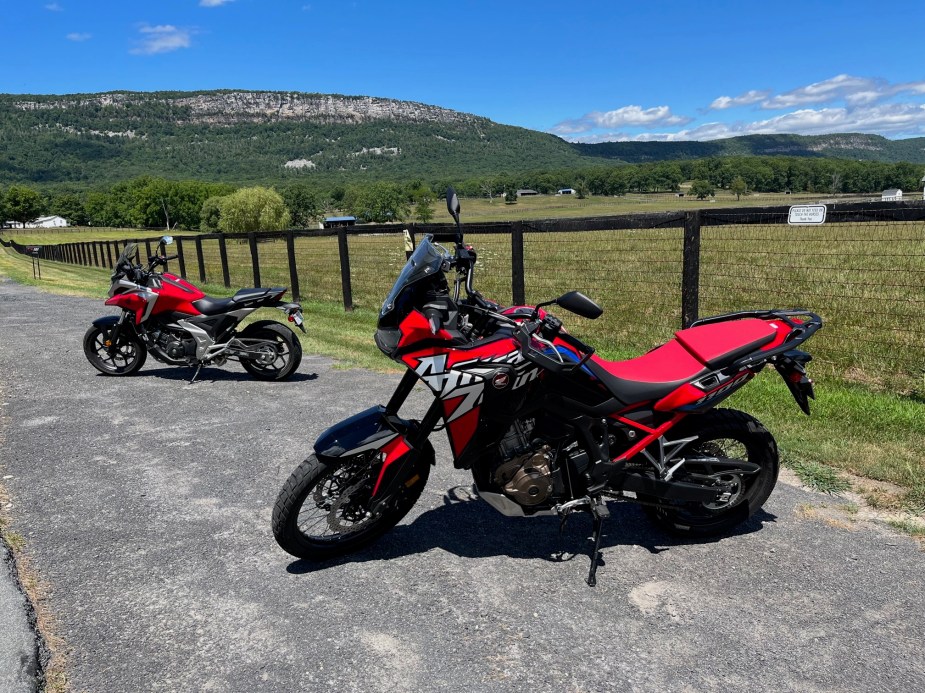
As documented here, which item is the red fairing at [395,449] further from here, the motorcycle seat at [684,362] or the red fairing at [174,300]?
the red fairing at [174,300]

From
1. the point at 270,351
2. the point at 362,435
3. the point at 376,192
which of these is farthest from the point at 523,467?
the point at 376,192

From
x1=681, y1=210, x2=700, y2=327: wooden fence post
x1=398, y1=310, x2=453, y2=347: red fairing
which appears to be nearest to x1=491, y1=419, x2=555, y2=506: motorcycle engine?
x1=398, y1=310, x2=453, y2=347: red fairing

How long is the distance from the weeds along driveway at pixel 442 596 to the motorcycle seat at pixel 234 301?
255 centimetres

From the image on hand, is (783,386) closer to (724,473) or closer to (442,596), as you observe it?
(724,473)

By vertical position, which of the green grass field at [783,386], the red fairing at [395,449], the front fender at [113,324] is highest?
the front fender at [113,324]

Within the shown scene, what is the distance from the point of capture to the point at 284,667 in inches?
98.1

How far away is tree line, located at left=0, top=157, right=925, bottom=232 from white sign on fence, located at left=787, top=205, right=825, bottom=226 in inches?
3143

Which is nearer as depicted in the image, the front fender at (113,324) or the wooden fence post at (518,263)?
the front fender at (113,324)

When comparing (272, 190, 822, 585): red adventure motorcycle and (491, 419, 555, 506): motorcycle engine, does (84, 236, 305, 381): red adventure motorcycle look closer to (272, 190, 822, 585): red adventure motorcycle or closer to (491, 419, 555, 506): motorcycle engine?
(272, 190, 822, 585): red adventure motorcycle

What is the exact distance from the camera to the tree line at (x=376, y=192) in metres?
84.7

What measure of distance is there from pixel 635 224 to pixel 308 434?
4267 millimetres

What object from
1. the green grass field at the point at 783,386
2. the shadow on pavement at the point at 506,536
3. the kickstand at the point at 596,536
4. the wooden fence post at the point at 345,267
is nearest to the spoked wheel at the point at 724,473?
the shadow on pavement at the point at 506,536

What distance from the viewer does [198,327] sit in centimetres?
689

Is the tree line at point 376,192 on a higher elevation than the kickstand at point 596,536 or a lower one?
higher
